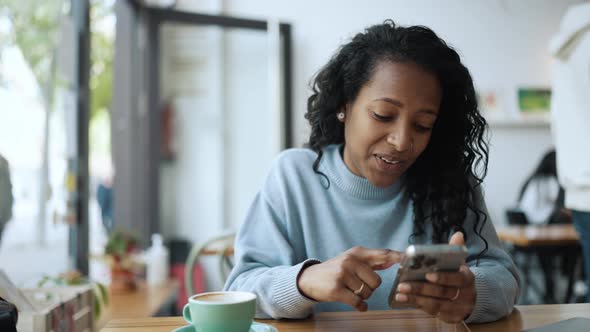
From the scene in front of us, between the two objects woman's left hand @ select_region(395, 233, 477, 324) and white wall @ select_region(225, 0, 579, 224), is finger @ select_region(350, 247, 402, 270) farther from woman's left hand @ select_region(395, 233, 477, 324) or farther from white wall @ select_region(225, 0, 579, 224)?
white wall @ select_region(225, 0, 579, 224)

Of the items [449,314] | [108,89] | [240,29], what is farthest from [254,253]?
[240,29]

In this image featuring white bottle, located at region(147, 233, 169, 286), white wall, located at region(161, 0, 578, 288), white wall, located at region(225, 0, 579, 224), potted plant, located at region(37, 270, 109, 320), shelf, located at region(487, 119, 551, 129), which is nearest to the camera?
potted plant, located at region(37, 270, 109, 320)

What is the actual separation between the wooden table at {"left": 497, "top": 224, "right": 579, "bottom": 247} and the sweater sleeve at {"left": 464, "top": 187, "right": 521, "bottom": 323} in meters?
2.23

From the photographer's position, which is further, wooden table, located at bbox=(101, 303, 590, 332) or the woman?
the woman

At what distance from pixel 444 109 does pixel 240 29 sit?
9.95 feet

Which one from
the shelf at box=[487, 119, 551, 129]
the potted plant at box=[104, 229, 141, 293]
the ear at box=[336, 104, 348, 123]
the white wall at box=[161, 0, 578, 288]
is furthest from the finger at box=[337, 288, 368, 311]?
the shelf at box=[487, 119, 551, 129]

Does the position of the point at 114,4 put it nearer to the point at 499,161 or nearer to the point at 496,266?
the point at 496,266

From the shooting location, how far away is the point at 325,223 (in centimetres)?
110

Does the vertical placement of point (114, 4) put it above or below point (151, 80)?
above

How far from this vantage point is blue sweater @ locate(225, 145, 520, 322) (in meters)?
1.03

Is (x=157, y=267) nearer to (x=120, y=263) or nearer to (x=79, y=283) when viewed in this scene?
(x=120, y=263)

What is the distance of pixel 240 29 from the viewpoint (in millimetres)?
3936

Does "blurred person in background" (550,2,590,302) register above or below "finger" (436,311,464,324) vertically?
above

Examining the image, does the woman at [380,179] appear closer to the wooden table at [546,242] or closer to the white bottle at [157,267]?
the white bottle at [157,267]
